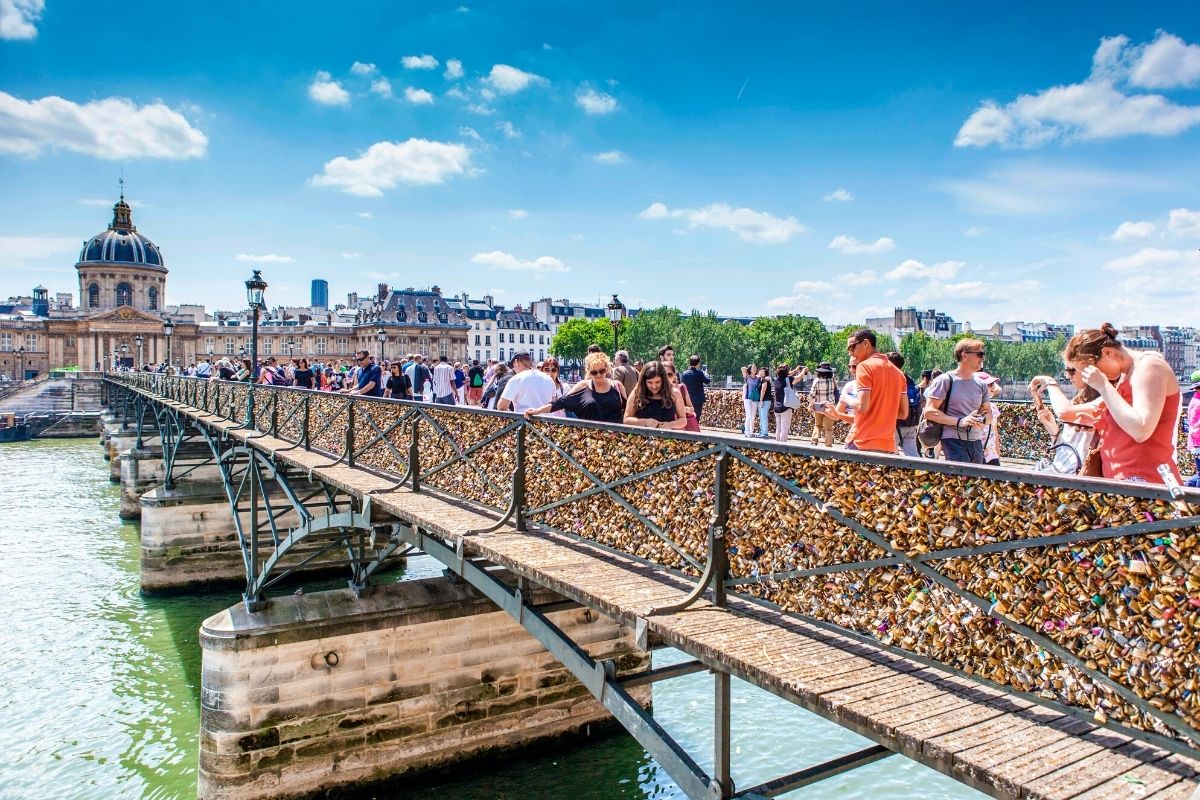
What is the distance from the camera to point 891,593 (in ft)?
13.4

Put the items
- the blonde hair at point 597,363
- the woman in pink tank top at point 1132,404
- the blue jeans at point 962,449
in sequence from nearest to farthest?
the woman in pink tank top at point 1132,404, the blonde hair at point 597,363, the blue jeans at point 962,449

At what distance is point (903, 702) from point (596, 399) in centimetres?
427

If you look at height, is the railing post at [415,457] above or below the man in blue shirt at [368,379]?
below

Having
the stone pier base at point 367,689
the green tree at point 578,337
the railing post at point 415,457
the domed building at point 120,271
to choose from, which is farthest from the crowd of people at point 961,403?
the domed building at point 120,271

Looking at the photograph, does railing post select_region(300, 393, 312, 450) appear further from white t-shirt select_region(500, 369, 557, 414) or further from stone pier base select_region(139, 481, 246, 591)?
stone pier base select_region(139, 481, 246, 591)

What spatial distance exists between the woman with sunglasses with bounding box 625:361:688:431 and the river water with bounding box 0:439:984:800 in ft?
20.3

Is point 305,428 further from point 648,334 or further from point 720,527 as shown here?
point 648,334

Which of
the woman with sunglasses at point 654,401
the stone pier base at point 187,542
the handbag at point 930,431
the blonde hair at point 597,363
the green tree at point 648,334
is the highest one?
the green tree at point 648,334

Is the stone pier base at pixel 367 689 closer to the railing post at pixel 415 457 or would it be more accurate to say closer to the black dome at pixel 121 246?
the railing post at pixel 415 457

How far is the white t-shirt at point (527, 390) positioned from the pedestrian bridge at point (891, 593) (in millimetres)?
1576

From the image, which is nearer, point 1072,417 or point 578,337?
point 1072,417

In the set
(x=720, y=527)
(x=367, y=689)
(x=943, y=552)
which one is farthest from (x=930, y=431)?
(x=367, y=689)

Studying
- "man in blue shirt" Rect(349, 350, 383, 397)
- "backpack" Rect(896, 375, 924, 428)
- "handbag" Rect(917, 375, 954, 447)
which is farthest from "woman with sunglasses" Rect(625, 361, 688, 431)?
"man in blue shirt" Rect(349, 350, 383, 397)

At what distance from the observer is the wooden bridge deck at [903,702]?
298 cm
